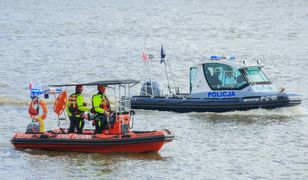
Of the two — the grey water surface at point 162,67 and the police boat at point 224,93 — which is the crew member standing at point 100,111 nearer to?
the grey water surface at point 162,67

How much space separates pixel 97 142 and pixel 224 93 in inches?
330

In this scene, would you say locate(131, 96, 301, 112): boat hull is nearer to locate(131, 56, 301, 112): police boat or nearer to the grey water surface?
locate(131, 56, 301, 112): police boat

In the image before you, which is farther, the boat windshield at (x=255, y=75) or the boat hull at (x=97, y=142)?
the boat windshield at (x=255, y=75)

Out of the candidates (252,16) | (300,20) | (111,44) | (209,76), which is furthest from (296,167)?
(252,16)

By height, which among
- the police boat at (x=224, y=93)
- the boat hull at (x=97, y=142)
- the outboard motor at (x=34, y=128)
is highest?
the police boat at (x=224, y=93)

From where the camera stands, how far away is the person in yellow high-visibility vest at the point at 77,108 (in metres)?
25.5

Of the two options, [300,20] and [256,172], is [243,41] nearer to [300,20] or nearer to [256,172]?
[300,20]

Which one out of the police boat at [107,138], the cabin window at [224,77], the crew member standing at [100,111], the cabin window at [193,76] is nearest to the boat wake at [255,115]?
the cabin window at [224,77]

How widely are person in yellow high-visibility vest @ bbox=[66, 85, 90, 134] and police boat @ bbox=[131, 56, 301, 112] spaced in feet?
24.9

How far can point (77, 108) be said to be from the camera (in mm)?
25656

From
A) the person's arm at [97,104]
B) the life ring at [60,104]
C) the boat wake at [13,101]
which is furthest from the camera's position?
the boat wake at [13,101]

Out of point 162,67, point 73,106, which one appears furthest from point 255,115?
point 162,67

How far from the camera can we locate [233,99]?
106 ft

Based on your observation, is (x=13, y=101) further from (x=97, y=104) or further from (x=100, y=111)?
(x=100, y=111)
